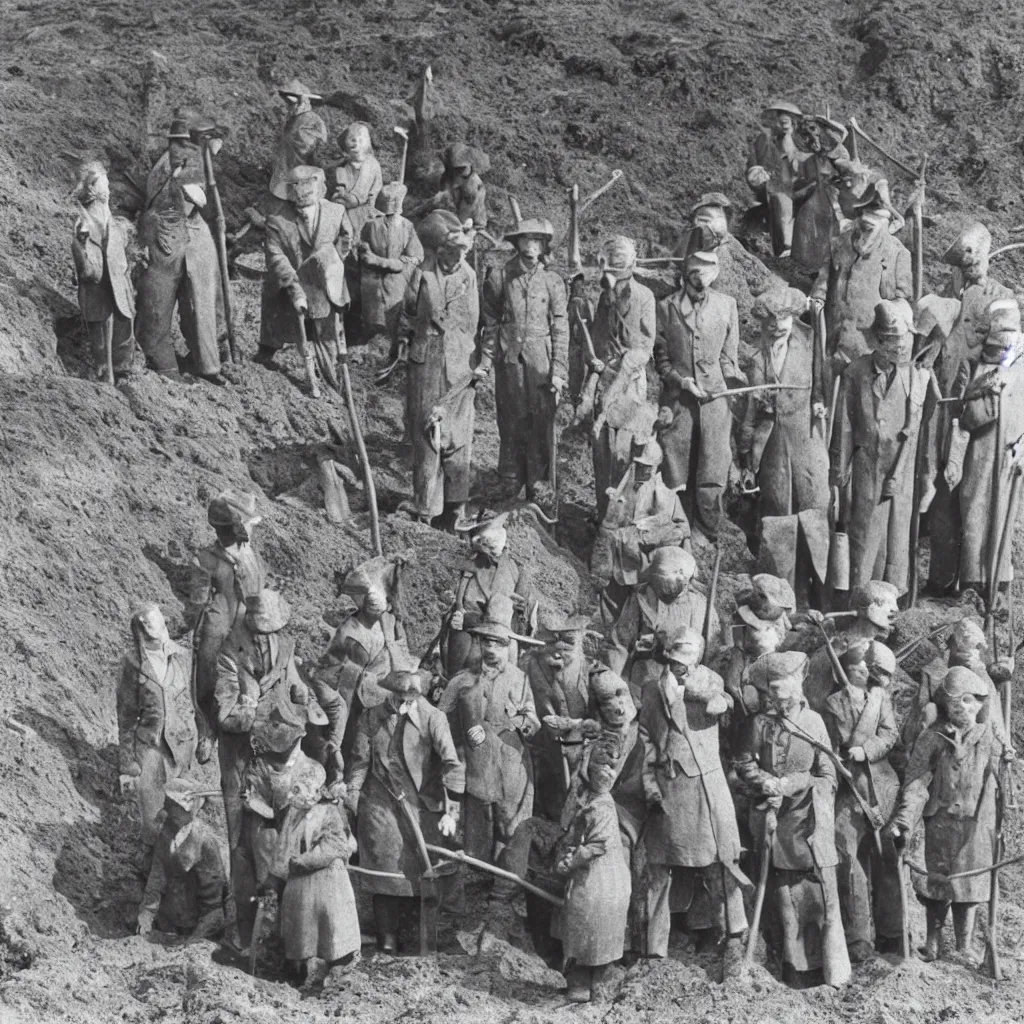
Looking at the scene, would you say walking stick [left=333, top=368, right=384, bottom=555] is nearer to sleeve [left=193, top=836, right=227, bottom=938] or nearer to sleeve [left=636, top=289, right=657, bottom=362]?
sleeve [left=636, top=289, right=657, bottom=362]

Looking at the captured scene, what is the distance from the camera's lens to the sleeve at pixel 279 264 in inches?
943

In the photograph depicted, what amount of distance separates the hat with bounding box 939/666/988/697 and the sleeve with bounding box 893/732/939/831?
319 millimetres

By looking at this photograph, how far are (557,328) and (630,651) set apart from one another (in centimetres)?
318

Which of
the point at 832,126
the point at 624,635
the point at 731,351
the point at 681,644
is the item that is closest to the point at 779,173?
the point at 832,126

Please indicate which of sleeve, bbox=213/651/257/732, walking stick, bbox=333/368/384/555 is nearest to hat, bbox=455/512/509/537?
walking stick, bbox=333/368/384/555

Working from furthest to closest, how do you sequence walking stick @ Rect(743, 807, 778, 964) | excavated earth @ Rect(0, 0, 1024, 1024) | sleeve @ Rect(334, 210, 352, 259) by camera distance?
sleeve @ Rect(334, 210, 352, 259) → walking stick @ Rect(743, 807, 778, 964) → excavated earth @ Rect(0, 0, 1024, 1024)

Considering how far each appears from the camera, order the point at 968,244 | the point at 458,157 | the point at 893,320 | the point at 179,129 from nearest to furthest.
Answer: the point at 893,320, the point at 968,244, the point at 179,129, the point at 458,157

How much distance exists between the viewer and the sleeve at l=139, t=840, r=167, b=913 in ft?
64.9

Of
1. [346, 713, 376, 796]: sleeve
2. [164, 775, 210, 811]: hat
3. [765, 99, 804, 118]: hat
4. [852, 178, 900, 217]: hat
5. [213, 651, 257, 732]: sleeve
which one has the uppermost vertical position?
[765, 99, 804, 118]: hat

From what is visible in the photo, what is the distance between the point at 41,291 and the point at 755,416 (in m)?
5.73

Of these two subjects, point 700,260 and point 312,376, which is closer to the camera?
point 700,260

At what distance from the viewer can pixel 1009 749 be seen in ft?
65.7

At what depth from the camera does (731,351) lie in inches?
920

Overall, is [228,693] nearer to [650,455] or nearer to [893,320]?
[650,455]
